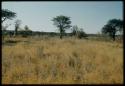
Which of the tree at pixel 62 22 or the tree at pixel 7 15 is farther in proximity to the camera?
the tree at pixel 62 22

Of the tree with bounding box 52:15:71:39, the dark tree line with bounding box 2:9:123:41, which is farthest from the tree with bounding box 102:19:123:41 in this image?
the tree with bounding box 52:15:71:39

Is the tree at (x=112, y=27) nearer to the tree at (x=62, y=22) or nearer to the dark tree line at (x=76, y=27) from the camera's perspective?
the dark tree line at (x=76, y=27)

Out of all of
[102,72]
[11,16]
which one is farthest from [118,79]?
[11,16]

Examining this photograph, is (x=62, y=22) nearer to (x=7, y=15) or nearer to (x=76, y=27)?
(x=76, y=27)

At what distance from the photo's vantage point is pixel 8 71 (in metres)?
4.50

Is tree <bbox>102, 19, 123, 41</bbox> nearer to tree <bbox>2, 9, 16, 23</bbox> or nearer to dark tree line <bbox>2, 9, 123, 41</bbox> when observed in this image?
dark tree line <bbox>2, 9, 123, 41</bbox>

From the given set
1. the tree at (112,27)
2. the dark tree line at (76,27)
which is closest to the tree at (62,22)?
the dark tree line at (76,27)

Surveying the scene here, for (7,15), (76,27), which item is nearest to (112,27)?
(76,27)

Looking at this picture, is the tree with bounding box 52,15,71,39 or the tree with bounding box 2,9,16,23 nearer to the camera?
the tree with bounding box 2,9,16,23

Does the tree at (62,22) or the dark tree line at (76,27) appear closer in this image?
the dark tree line at (76,27)

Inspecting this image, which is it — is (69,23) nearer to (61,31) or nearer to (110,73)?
(61,31)

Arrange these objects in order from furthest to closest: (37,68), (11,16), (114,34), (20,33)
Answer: (20,33) → (114,34) → (11,16) → (37,68)

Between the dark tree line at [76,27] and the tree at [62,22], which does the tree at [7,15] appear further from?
the tree at [62,22]

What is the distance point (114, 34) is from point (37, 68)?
74.6 feet
